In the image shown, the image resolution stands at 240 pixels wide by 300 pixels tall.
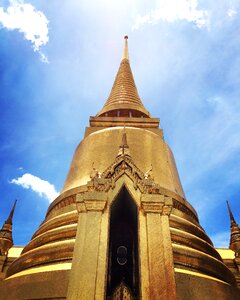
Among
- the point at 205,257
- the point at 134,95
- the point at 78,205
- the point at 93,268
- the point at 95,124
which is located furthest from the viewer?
the point at 134,95

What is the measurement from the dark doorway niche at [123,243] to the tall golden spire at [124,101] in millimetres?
8467

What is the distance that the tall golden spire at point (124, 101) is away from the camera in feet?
47.0

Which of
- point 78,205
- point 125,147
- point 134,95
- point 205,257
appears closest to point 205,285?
point 205,257

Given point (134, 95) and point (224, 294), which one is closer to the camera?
point (224, 294)

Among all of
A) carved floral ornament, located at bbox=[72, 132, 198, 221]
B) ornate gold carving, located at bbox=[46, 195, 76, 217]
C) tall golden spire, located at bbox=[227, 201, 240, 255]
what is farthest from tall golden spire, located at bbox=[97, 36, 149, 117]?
carved floral ornament, located at bbox=[72, 132, 198, 221]

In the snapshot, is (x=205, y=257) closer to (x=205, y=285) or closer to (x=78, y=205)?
(x=205, y=285)

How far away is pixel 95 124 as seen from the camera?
→ 41.2 ft

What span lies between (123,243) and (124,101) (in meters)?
9.98

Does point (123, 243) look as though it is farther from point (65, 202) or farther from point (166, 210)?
point (65, 202)

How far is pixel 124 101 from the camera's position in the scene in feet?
49.3

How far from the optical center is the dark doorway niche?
544 centimetres

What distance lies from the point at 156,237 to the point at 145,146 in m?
5.22

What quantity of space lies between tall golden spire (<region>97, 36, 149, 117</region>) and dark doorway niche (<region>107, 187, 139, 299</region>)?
8.47m

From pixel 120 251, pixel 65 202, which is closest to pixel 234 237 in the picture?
pixel 65 202
